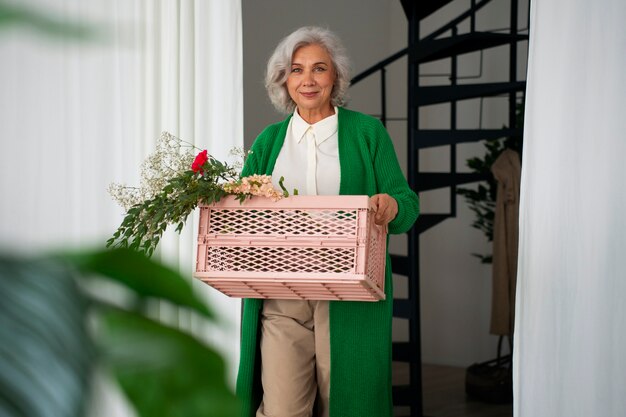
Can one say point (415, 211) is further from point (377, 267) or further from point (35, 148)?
point (35, 148)

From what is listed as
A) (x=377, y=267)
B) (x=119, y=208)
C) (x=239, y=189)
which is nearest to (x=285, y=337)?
(x=377, y=267)

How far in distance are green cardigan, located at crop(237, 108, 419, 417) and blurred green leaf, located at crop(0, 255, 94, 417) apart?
2.37m

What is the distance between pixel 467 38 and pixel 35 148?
273cm

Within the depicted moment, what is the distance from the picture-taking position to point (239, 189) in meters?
2.31

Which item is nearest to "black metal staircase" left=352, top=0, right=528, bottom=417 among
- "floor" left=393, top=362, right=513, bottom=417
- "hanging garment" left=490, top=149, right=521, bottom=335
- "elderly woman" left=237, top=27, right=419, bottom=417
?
"hanging garment" left=490, top=149, right=521, bottom=335

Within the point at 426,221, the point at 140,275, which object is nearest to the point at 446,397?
the point at 426,221

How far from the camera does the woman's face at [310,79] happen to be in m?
2.67

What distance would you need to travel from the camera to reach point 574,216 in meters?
2.45

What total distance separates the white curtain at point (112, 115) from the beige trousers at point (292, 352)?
419mm

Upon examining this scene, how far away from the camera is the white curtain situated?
2881 mm

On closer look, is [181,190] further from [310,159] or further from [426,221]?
[426,221]

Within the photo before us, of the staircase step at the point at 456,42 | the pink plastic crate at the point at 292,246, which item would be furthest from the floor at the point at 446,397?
the pink plastic crate at the point at 292,246

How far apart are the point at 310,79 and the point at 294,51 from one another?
0.10 m

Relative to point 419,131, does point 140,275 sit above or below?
below
